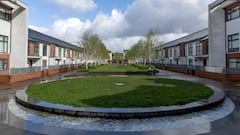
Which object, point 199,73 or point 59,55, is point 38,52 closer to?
point 59,55

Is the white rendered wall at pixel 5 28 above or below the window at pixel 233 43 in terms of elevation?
above

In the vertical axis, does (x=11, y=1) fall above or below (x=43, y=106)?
above

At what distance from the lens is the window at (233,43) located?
78.0 feet

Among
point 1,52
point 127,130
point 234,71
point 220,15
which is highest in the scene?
point 220,15

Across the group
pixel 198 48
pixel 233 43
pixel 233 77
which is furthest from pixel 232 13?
pixel 198 48

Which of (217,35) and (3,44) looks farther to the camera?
(217,35)

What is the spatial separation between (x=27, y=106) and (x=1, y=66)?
17487 mm

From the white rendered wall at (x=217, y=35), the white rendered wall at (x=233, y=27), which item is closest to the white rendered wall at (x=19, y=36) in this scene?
the white rendered wall at (x=217, y=35)

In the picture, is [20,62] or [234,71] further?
[20,62]

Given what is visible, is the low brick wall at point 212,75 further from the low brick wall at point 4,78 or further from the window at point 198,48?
the low brick wall at point 4,78

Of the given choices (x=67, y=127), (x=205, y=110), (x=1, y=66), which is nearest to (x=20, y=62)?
(x=1, y=66)

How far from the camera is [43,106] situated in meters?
7.54

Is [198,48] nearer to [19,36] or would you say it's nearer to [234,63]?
[234,63]

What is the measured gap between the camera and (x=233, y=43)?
80.5 ft
